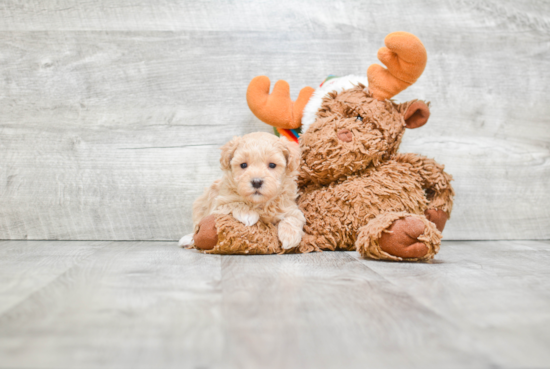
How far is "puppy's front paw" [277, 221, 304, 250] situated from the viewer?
44.7 inches

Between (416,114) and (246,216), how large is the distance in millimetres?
569

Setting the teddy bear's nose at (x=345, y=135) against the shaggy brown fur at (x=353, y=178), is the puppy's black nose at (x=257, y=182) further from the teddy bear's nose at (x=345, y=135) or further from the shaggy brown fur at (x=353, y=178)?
the teddy bear's nose at (x=345, y=135)

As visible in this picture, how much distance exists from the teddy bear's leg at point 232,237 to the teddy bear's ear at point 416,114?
1.68 ft

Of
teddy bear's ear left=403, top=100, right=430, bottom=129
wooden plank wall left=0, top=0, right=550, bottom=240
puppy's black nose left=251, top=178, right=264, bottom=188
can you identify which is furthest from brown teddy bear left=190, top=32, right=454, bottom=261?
wooden plank wall left=0, top=0, right=550, bottom=240

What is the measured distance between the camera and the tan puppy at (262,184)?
110cm

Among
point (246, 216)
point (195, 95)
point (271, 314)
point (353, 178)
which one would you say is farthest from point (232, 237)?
point (195, 95)

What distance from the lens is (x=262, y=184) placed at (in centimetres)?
108

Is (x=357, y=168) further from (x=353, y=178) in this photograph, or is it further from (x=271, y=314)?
(x=271, y=314)

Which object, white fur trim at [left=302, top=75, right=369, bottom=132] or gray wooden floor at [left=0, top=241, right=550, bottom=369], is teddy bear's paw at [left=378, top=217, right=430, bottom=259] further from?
white fur trim at [left=302, top=75, right=369, bottom=132]

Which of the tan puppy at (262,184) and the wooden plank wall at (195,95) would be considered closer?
the tan puppy at (262,184)

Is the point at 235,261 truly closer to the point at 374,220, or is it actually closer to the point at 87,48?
the point at 374,220

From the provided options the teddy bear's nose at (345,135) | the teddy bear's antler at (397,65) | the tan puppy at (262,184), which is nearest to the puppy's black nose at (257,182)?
the tan puppy at (262,184)

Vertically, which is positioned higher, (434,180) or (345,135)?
(345,135)

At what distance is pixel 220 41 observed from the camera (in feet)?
4.92
